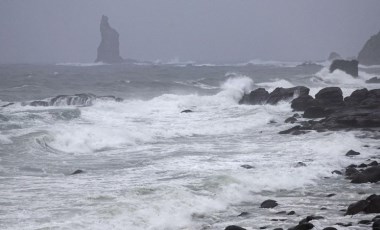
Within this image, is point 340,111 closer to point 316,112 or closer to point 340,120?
point 316,112

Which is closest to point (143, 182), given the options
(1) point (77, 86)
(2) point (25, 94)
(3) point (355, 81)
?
(2) point (25, 94)

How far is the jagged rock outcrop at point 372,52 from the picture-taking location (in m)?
111

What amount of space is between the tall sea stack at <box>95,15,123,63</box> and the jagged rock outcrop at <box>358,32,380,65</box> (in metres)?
68.4

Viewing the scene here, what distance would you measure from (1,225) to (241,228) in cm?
484

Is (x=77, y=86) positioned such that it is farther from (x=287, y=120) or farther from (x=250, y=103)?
(x=287, y=120)

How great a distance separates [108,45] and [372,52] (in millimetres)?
72793

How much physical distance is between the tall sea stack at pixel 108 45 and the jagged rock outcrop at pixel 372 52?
68.4m

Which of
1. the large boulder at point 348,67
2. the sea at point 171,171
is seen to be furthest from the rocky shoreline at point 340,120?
the large boulder at point 348,67

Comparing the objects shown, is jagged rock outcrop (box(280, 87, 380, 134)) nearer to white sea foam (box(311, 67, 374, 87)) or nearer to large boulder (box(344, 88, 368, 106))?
large boulder (box(344, 88, 368, 106))

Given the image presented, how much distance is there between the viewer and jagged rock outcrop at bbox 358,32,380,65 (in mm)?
110938

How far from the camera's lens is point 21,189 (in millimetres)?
12594

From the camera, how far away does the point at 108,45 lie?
140m

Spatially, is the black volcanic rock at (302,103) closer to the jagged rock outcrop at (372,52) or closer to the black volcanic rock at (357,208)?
the black volcanic rock at (357,208)

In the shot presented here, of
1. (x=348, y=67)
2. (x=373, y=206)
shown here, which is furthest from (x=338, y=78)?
(x=373, y=206)
